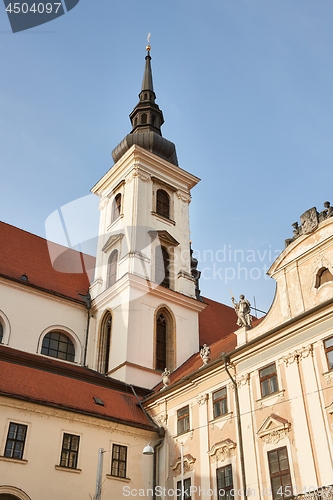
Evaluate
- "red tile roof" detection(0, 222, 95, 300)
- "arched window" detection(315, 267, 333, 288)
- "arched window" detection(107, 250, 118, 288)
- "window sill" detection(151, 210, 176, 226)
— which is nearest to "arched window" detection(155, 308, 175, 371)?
"arched window" detection(107, 250, 118, 288)

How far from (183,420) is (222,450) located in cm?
251

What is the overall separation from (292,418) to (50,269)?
49.0 ft

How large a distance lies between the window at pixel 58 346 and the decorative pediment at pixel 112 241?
5255 mm

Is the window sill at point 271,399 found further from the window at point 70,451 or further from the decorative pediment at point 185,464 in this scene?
the window at point 70,451

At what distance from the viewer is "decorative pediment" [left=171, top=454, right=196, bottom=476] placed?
1691 cm

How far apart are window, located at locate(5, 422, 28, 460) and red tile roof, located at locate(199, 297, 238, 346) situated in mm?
12070

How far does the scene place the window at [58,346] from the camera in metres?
22.8

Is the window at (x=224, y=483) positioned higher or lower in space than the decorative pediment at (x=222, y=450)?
lower

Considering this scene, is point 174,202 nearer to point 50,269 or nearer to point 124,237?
point 124,237

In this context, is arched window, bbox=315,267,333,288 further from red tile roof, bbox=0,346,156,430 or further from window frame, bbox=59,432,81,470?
window frame, bbox=59,432,81,470

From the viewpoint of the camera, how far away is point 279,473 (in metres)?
13.9

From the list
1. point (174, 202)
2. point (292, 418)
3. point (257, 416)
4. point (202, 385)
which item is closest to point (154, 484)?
point (202, 385)

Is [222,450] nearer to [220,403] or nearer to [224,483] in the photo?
[224,483]

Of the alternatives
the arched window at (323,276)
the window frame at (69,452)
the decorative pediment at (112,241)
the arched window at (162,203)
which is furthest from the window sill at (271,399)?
the arched window at (162,203)
